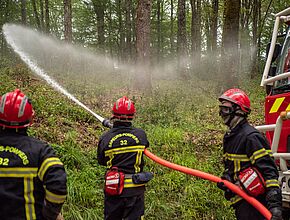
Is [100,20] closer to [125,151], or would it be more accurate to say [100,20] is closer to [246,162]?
[125,151]

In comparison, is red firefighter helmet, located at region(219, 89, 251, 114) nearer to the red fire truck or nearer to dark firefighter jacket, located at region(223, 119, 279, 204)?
dark firefighter jacket, located at region(223, 119, 279, 204)

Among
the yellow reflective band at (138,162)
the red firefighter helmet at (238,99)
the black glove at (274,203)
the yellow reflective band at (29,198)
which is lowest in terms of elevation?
the yellow reflective band at (138,162)

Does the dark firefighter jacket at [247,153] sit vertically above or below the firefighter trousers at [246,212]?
above

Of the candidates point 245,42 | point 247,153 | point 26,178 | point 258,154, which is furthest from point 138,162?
point 245,42

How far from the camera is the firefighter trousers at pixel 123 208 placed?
14.1 feet

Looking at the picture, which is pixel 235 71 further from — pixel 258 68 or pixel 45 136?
pixel 258 68

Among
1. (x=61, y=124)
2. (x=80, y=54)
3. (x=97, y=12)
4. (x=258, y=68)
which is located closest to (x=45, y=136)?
(x=61, y=124)

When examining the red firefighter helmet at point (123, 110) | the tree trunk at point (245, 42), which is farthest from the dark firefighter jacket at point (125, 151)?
the tree trunk at point (245, 42)

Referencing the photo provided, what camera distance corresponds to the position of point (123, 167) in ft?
14.1

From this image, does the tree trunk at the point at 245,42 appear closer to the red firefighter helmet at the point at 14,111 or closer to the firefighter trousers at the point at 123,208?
the firefighter trousers at the point at 123,208

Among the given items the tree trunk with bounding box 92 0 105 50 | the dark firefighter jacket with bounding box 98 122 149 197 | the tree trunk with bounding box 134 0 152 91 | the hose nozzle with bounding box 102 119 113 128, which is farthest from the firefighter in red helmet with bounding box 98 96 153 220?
the tree trunk with bounding box 92 0 105 50

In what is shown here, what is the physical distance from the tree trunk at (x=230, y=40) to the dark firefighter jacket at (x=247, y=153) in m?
8.90

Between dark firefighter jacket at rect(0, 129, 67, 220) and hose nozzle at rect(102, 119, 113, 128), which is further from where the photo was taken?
hose nozzle at rect(102, 119, 113, 128)

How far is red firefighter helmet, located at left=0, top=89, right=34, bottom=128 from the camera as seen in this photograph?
276 cm
